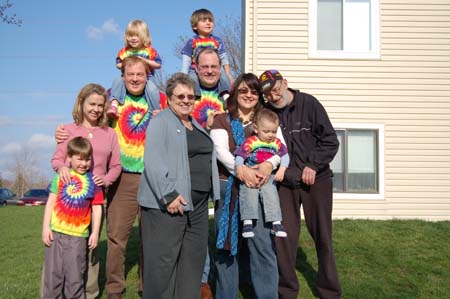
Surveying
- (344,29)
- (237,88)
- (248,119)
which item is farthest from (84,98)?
(344,29)

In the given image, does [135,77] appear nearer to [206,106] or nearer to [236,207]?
[206,106]

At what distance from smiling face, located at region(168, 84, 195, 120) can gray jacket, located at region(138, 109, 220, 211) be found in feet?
0.41

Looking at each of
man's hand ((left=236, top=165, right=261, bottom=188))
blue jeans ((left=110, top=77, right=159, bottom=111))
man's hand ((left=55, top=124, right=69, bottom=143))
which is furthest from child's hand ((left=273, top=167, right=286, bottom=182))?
man's hand ((left=55, top=124, right=69, bottom=143))

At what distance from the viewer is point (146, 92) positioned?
207 inches

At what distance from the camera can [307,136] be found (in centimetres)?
511

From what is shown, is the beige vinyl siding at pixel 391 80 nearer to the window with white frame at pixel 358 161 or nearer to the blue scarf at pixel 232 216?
the window with white frame at pixel 358 161

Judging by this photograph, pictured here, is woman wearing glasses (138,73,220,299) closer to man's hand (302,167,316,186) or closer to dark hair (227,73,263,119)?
dark hair (227,73,263,119)

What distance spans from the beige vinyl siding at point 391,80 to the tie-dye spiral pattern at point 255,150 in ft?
23.9

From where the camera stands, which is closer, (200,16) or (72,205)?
Result: (72,205)

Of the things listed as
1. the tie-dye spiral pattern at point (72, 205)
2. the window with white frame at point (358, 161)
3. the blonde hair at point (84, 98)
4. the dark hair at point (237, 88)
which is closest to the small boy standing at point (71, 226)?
the tie-dye spiral pattern at point (72, 205)

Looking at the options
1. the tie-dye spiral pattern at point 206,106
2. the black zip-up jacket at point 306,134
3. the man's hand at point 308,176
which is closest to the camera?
the man's hand at point 308,176

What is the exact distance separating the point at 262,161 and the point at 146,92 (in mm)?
1578

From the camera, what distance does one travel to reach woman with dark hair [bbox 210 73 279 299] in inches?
175

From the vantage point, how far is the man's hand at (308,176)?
4914 mm
